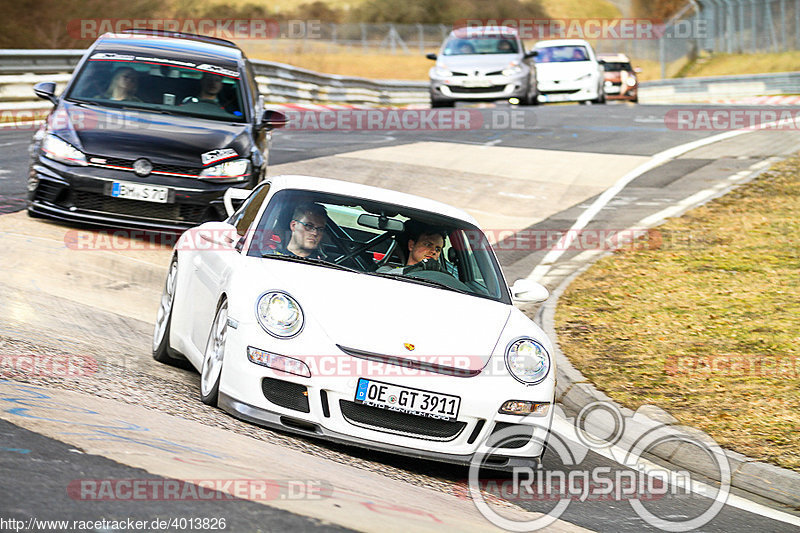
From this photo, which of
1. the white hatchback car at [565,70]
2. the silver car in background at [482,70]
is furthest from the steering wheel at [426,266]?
the white hatchback car at [565,70]

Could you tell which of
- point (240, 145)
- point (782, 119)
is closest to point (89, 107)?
point (240, 145)

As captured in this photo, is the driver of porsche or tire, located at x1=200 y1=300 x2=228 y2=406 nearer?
tire, located at x1=200 y1=300 x2=228 y2=406

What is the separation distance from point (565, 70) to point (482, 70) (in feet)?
14.8

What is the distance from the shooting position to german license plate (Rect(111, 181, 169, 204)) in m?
9.88

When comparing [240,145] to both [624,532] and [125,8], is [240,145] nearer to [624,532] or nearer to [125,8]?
[624,532]

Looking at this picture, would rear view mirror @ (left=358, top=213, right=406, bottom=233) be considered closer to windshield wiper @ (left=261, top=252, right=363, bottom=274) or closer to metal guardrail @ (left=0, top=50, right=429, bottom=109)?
windshield wiper @ (left=261, top=252, right=363, bottom=274)

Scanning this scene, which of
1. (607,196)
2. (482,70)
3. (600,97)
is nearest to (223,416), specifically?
(607,196)

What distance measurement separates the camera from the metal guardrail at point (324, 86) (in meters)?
20.2

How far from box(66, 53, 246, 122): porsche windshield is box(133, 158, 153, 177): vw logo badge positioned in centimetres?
115

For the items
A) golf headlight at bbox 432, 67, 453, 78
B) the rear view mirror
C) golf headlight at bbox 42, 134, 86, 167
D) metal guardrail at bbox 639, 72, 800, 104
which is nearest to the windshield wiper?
the rear view mirror

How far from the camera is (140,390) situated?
608 centimetres

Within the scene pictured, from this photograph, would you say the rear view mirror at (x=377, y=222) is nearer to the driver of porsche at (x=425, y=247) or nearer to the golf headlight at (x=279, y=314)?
the driver of porsche at (x=425, y=247)

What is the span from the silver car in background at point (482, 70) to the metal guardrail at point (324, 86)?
4.31 metres

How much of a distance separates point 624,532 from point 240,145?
6355mm
